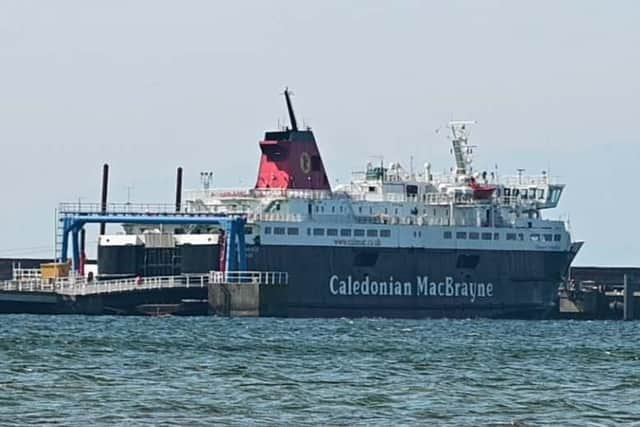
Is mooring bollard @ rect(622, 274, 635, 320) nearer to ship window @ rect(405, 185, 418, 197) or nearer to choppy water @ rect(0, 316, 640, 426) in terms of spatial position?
ship window @ rect(405, 185, 418, 197)

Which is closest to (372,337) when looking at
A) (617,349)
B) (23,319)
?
(617,349)

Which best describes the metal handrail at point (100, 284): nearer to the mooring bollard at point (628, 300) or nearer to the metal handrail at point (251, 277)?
the metal handrail at point (251, 277)

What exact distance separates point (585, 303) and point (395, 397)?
60.0 metres

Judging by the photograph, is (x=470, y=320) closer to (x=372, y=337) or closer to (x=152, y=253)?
(x=152, y=253)

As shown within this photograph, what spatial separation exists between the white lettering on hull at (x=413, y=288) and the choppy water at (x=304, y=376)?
14784mm

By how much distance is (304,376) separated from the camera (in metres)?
51.0

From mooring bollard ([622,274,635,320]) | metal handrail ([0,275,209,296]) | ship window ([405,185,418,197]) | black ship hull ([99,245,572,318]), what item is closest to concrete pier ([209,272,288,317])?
metal handrail ([0,275,209,296])

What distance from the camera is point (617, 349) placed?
68938 millimetres

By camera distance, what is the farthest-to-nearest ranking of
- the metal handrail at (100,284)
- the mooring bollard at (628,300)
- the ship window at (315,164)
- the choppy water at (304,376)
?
the mooring bollard at (628,300) < the ship window at (315,164) < the metal handrail at (100,284) < the choppy water at (304,376)

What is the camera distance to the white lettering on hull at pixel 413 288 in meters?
93.5

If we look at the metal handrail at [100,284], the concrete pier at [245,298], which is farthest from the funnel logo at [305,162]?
the concrete pier at [245,298]

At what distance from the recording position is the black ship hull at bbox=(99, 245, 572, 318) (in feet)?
301

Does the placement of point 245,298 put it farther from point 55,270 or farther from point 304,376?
point 304,376

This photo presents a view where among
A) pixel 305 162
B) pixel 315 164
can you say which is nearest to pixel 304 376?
pixel 305 162
